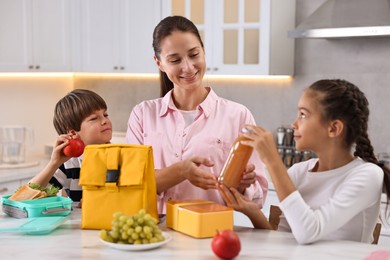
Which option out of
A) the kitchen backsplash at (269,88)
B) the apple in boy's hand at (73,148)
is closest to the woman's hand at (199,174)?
the apple in boy's hand at (73,148)

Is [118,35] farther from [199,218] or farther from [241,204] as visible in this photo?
[199,218]

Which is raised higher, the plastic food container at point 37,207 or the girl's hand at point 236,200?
the girl's hand at point 236,200

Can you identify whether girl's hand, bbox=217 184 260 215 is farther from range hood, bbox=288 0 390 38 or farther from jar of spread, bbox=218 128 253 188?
range hood, bbox=288 0 390 38

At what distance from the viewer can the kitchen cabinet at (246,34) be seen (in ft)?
13.6

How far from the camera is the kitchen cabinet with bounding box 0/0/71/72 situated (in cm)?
441

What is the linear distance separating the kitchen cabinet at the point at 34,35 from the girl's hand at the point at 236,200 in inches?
112

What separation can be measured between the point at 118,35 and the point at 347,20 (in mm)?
1749

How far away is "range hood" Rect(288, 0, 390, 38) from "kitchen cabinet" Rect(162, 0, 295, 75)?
200 mm

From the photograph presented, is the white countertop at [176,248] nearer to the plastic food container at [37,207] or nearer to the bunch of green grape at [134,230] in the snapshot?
the bunch of green grape at [134,230]

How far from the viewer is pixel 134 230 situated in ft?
5.69

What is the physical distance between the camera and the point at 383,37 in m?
4.07

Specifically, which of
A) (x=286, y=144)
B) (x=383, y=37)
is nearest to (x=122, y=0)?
(x=286, y=144)

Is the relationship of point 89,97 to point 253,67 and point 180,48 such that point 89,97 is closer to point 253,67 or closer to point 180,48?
point 180,48

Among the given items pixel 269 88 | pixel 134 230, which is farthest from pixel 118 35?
pixel 134 230
